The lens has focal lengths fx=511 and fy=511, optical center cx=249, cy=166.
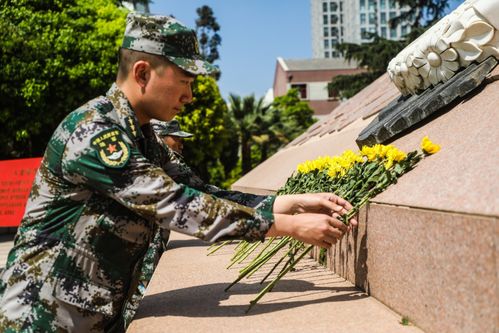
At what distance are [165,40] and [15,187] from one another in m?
6.04

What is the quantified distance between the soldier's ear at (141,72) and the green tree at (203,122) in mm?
17874

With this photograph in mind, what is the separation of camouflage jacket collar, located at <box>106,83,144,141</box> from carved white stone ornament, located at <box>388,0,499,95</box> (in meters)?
2.02

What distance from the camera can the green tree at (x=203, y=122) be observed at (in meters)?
20.2

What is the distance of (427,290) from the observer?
1795mm

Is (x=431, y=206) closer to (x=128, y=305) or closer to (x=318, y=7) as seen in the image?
(x=128, y=305)

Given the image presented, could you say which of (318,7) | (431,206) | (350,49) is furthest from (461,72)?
(318,7)

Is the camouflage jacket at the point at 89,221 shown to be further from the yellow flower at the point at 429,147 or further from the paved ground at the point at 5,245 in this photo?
the paved ground at the point at 5,245

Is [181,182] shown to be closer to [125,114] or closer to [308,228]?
[125,114]

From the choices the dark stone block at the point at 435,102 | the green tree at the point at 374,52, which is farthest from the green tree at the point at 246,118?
the dark stone block at the point at 435,102

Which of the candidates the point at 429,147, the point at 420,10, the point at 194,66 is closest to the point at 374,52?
the point at 420,10

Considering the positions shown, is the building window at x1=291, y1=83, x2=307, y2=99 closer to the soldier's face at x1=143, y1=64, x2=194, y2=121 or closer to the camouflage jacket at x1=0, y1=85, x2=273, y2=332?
the soldier's face at x1=143, y1=64, x2=194, y2=121

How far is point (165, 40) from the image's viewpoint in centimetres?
188

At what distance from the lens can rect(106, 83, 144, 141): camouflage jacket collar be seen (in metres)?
1.85

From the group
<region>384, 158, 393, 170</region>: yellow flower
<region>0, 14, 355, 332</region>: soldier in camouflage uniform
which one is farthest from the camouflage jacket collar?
<region>384, 158, 393, 170</region>: yellow flower
